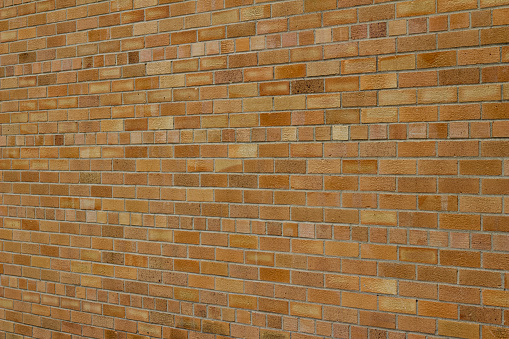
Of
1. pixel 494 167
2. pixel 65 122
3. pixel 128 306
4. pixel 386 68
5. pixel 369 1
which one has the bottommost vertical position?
pixel 128 306

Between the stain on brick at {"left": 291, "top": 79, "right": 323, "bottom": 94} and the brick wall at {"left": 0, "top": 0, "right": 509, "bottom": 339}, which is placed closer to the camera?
the brick wall at {"left": 0, "top": 0, "right": 509, "bottom": 339}

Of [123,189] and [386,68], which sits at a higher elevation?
[386,68]

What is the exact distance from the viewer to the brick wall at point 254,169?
1.93m

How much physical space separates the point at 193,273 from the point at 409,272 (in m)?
1.22

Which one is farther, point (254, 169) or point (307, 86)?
point (254, 169)

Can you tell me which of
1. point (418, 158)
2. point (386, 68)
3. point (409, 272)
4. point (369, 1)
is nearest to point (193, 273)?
point (409, 272)

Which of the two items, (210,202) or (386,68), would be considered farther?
(210,202)

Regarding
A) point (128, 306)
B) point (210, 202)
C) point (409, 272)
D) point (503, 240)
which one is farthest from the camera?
point (128, 306)

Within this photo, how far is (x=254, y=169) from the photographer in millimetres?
2299

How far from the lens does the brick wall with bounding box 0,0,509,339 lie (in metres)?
1.93

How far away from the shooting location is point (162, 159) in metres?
2.51

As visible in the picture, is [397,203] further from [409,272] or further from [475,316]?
[475,316]

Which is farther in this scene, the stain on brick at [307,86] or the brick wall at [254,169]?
the stain on brick at [307,86]

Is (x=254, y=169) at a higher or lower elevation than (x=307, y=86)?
lower
